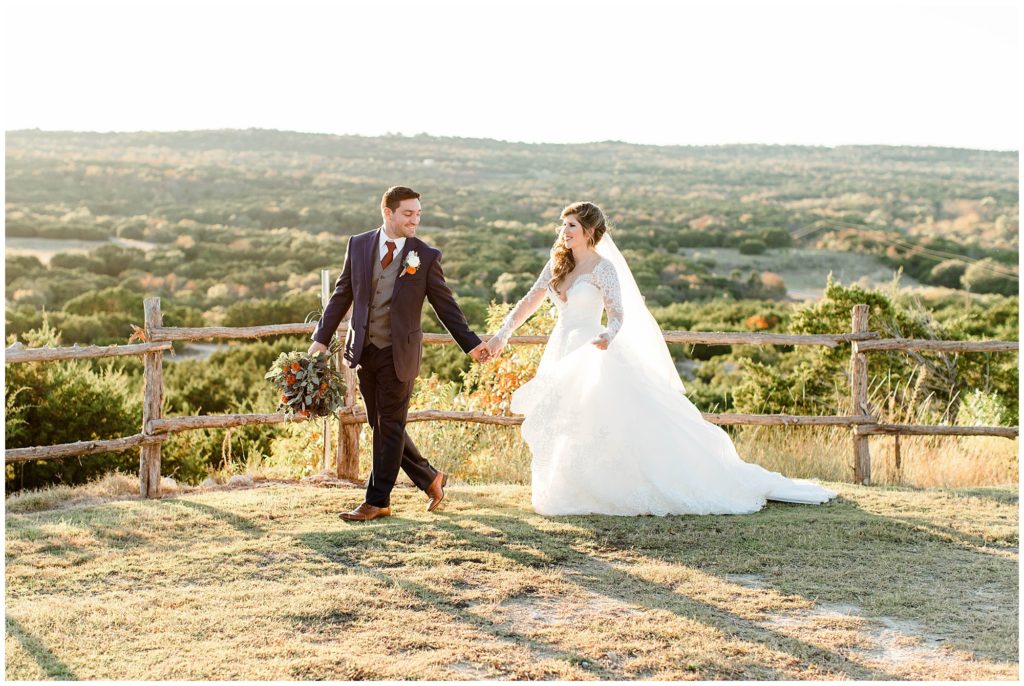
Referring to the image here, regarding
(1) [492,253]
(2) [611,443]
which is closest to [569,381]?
(2) [611,443]

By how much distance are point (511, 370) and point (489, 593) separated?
15.0 ft

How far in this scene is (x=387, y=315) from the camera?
5711 mm

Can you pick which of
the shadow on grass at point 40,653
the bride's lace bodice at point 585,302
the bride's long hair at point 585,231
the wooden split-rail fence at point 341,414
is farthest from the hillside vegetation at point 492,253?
the shadow on grass at point 40,653

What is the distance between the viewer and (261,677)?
373cm

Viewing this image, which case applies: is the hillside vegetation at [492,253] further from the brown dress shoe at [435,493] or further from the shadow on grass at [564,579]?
the shadow on grass at [564,579]

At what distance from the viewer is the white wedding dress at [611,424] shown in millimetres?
5891

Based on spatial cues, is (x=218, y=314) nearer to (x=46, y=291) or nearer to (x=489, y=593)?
(x=46, y=291)

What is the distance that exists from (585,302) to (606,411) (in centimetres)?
71

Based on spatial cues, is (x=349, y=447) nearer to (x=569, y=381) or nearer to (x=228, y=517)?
(x=228, y=517)

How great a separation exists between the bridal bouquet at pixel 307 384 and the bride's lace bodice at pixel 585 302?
1096 millimetres

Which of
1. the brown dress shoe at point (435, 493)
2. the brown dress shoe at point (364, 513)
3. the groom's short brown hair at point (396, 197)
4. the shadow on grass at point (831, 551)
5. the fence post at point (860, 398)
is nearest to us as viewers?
the shadow on grass at point (831, 551)

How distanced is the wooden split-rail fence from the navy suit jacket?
34.5 inches

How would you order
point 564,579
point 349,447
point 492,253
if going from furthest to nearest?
point 492,253 < point 349,447 < point 564,579

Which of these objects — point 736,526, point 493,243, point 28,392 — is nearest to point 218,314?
point 493,243
